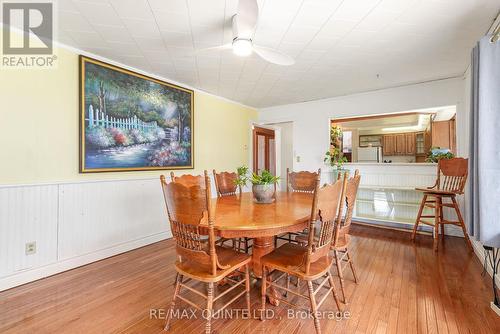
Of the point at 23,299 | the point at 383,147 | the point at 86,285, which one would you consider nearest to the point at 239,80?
the point at 86,285

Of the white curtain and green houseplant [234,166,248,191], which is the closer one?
the white curtain

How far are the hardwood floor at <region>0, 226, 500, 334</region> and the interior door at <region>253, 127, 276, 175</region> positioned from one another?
10.7 ft

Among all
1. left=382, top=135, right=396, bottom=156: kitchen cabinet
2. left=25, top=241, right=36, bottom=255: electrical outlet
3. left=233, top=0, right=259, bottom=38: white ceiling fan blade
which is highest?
left=233, top=0, right=259, bottom=38: white ceiling fan blade

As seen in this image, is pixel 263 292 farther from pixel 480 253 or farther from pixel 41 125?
pixel 480 253

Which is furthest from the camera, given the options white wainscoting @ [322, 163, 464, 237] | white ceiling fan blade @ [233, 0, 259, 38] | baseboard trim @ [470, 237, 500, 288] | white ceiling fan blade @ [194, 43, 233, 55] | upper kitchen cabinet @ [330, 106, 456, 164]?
upper kitchen cabinet @ [330, 106, 456, 164]

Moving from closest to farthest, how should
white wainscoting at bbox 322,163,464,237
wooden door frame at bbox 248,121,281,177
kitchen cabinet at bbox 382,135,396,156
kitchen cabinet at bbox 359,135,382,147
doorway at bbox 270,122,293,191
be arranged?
1. white wainscoting at bbox 322,163,464,237
2. wooden door frame at bbox 248,121,281,177
3. kitchen cabinet at bbox 382,135,396,156
4. kitchen cabinet at bbox 359,135,382,147
5. doorway at bbox 270,122,293,191

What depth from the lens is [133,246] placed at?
3.03 metres

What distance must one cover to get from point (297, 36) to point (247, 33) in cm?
67

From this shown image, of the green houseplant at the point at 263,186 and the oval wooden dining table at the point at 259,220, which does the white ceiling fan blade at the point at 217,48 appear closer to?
the green houseplant at the point at 263,186

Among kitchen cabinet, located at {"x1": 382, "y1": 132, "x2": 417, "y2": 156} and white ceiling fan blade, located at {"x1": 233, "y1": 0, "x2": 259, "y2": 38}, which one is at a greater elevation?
white ceiling fan blade, located at {"x1": 233, "y1": 0, "x2": 259, "y2": 38}

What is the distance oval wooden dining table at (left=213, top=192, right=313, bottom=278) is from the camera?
4.84 ft

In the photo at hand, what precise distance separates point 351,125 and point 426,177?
179 cm

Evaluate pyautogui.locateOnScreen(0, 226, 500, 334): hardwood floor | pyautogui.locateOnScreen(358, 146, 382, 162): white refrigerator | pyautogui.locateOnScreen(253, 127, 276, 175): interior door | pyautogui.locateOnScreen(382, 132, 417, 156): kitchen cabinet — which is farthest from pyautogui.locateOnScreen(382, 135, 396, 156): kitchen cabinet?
pyautogui.locateOnScreen(0, 226, 500, 334): hardwood floor

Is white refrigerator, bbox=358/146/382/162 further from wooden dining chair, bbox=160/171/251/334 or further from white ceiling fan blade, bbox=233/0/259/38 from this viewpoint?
wooden dining chair, bbox=160/171/251/334
